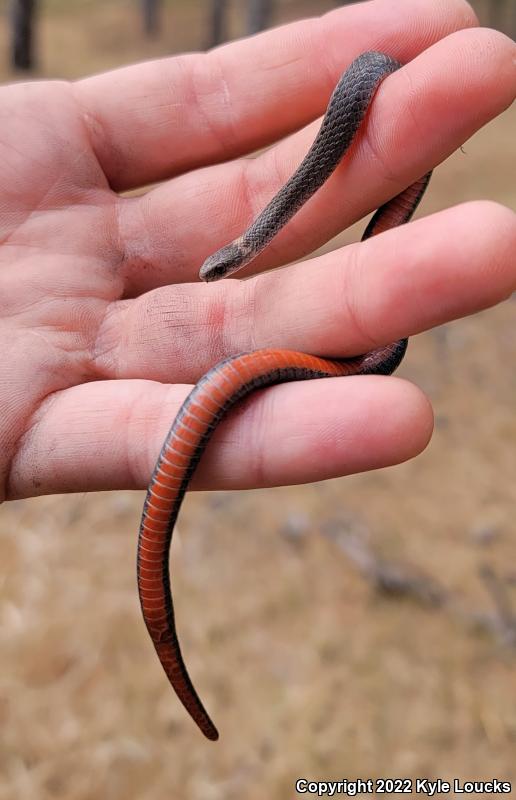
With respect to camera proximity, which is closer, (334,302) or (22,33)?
(334,302)

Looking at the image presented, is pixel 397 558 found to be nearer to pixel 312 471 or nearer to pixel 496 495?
pixel 496 495

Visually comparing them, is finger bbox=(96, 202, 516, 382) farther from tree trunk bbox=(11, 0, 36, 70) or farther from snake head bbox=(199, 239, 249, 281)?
tree trunk bbox=(11, 0, 36, 70)

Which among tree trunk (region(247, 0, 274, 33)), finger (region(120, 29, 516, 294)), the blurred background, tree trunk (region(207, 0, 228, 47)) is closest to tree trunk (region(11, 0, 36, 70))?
tree trunk (region(247, 0, 274, 33))

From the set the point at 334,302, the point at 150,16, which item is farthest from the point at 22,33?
the point at 334,302

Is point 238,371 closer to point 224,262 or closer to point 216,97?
point 224,262

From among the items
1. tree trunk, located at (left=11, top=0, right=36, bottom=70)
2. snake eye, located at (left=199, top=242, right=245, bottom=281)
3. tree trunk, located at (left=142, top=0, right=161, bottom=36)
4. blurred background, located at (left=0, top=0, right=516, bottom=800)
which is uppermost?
snake eye, located at (left=199, top=242, right=245, bottom=281)

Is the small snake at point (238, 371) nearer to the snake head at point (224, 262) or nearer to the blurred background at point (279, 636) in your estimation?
the snake head at point (224, 262)

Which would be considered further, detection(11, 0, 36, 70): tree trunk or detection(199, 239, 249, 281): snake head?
detection(11, 0, 36, 70): tree trunk
